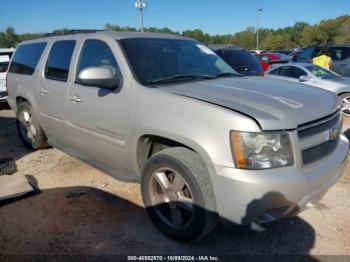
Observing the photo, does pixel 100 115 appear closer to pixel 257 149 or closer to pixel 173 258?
pixel 173 258

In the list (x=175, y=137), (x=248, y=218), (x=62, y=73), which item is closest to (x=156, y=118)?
(x=175, y=137)

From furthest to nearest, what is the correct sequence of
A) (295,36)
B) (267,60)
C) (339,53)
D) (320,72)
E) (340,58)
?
(295,36)
(267,60)
(339,53)
(340,58)
(320,72)

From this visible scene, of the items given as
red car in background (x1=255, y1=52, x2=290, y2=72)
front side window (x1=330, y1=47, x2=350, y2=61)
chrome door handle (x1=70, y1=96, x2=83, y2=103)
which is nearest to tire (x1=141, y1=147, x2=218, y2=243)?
chrome door handle (x1=70, y1=96, x2=83, y2=103)

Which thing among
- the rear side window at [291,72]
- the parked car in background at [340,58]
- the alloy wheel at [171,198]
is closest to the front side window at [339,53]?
the parked car in background at [340,58]

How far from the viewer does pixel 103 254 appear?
9.75 feet

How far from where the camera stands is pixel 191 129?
270 centimetres

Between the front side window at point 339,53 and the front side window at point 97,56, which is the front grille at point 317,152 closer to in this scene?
the front side window at point 97,56

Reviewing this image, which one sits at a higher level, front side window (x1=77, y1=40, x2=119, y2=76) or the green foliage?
the green foliage

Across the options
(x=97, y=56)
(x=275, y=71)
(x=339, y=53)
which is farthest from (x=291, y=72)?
(x=97, y=56)

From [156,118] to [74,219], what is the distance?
1.45 metres

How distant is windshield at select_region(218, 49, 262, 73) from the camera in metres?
8.02

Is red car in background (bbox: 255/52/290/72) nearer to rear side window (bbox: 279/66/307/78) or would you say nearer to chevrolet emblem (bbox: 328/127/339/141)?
rear side window (bbox: 279/66/307/78)

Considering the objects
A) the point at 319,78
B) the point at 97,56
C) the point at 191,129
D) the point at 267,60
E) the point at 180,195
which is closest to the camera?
the point at 191,129

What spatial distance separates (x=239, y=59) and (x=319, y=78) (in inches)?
106
